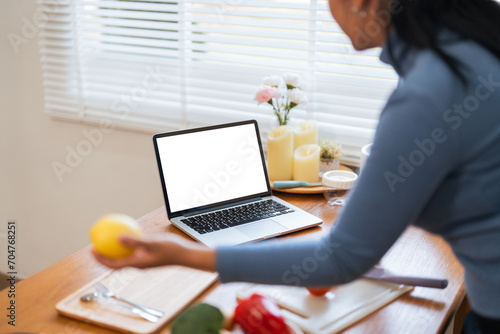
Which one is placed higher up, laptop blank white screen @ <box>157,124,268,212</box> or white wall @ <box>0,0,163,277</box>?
laptop blank white screen @ <box>157,124,268,212</box>

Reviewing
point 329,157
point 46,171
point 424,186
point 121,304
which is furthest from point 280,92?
point 46,171

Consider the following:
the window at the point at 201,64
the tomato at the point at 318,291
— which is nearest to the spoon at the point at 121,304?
the tomato at the point at 318,291

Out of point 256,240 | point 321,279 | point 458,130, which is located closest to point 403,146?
point 458,130

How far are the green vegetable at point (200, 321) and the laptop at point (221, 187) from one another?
1.50ft

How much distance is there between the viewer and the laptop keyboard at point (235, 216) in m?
1.42

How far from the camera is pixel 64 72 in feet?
7.71

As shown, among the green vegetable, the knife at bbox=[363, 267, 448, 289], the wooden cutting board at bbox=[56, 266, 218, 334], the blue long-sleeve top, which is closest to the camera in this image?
the blue long-sleeve top

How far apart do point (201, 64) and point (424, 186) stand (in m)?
1.43

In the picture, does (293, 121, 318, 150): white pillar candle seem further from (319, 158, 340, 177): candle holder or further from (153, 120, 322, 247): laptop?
(153, 120, 322, 247): laptop

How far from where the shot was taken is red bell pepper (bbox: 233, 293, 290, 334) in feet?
3.02

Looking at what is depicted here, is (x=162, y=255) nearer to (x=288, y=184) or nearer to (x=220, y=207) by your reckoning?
(x=220, y=207)

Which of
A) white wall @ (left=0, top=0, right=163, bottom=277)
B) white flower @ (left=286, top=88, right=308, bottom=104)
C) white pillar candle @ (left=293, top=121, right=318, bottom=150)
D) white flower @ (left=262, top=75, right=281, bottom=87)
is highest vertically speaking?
white flower @ (left=262, top=75, right=281, bottom=87)

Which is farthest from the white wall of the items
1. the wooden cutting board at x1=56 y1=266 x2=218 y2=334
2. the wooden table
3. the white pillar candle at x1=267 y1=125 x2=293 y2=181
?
the wooden cutting board at x1=56 y1=266 x2=218 y2=334

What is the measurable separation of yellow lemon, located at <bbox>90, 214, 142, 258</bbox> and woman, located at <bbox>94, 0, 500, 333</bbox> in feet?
0.08
